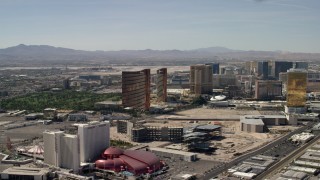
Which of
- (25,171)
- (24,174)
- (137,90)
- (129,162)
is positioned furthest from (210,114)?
(24,174)

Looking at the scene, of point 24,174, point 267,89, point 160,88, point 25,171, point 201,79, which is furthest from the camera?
point 201,79

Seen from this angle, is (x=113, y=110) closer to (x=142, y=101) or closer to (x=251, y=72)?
(x=142, y=101)

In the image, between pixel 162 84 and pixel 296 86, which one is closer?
pixel 296 86

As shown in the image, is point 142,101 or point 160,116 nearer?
point 160,116

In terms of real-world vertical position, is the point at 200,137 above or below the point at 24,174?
above

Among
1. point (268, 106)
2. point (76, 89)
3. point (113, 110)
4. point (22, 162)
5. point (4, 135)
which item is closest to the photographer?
point (22, 162)

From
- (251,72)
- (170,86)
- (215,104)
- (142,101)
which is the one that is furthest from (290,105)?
(251,72)

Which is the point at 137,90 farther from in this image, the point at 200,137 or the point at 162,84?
the point at 200,137

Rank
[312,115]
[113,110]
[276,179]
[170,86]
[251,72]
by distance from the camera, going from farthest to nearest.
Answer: [251,72], [170,86], [113,110], [312,115], [276,179]
